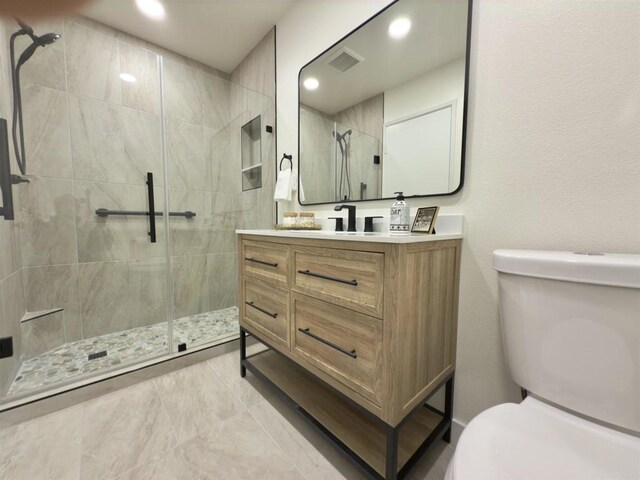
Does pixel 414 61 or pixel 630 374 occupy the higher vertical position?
pixel 414 61

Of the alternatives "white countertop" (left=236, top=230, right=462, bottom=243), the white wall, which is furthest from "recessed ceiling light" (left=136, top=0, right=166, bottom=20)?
the white wall

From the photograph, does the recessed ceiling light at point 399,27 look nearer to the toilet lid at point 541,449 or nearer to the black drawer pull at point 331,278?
the black drawer pull at point 331,278

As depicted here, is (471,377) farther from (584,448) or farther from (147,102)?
(147,102)

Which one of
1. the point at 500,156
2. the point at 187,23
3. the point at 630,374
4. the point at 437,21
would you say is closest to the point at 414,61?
the point at 437,21

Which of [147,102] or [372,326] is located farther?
[147,102]

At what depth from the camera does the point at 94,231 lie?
1.92m

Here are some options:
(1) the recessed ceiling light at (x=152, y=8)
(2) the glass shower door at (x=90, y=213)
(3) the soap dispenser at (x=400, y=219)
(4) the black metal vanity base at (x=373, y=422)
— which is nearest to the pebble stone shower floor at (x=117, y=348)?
(2) the glass shower door at (x=90, y=213)

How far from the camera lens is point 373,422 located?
1.11 m

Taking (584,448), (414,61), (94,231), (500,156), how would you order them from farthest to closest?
(94,231), (414,61), (500,156), (584,448)

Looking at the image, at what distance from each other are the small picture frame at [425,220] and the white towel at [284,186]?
1014mm

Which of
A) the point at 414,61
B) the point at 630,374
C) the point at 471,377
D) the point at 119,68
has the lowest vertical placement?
the point at 471,377

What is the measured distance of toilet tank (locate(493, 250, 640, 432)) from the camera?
599 millimetres

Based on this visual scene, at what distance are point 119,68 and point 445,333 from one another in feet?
9.20

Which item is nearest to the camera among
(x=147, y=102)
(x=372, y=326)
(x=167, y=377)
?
(x=372, y=326)
